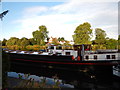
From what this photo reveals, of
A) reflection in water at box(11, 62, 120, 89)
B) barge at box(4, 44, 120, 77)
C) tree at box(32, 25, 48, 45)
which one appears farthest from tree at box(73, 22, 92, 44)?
reflection in water at box(11, 62, 120, 89)

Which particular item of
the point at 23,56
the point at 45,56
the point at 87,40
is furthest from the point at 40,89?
the point at 87,40

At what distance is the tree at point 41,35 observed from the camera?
186ft

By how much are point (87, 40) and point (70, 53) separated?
24.9 metres

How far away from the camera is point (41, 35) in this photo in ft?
188

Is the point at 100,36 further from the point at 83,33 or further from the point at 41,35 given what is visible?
the point at 41,35

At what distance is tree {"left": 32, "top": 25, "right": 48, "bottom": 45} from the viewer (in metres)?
56.6

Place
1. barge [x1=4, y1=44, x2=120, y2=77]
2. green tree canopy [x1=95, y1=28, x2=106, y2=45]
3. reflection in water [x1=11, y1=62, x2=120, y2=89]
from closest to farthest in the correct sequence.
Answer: reflection in water [x1=11, y1=62, x2=120, y2=89] < barge [x1=4, y1=44, x2=120, y2=77] < green tree canopy [x1=95, y1=28, x2=106, y2=45]

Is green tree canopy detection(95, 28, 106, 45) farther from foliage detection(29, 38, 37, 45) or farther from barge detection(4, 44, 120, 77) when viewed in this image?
foliage detection(29, 38, 37, 45)

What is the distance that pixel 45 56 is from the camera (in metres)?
19.1

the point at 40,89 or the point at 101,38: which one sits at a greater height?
the point at 101,38

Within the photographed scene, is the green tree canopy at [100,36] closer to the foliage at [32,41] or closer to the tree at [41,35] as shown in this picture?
the tree at [41,35]

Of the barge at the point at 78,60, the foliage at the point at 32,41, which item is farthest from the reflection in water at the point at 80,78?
the foliage at the point at 32,41

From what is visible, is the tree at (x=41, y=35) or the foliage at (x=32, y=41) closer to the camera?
the tree at (x=41, y=35)

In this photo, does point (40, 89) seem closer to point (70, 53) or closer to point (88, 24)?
point (70, 53)
